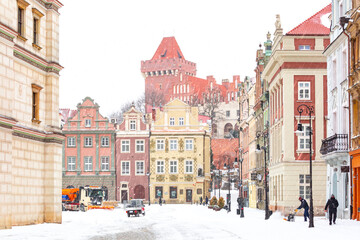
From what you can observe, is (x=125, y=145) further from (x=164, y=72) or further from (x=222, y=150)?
(x=164, y=72)

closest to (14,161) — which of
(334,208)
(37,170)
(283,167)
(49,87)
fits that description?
(37,170)

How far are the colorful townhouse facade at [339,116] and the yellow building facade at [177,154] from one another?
55982 millimetres

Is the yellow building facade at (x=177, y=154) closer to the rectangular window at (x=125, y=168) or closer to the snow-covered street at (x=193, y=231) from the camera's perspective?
the rectangular window at (x=125, y=168)

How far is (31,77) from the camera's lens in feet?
120

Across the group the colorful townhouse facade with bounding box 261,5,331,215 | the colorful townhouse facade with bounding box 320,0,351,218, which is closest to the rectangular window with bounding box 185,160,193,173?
the colorful townhouse facade with bounding box 261,5,331,215

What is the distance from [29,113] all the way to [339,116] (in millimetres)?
16605

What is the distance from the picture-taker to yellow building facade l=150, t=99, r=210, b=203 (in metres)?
98.2

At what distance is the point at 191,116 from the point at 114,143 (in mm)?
10925

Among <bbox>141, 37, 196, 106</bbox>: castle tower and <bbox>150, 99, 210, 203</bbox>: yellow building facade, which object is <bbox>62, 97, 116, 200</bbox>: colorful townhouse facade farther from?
<bbox>141, 37, 196, 106</bbox>: castle tower

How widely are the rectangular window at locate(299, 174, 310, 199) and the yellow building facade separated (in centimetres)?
4623

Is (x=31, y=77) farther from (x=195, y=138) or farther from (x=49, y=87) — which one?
(x=195, y=138)

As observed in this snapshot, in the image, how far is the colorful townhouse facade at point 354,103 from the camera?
117 feet

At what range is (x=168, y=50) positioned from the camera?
171 m

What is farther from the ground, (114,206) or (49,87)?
(49,87)
